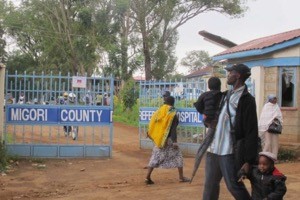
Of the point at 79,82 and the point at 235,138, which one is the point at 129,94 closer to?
the point at 79,82

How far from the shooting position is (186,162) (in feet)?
33.9

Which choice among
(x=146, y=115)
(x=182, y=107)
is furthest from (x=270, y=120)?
(x=146, y=115)

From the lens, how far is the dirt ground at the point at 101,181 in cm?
672

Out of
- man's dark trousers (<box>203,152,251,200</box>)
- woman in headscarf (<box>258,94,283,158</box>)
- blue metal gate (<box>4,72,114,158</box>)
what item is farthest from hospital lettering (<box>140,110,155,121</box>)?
man's dark trousers (<box>203,152,251,200</box>)

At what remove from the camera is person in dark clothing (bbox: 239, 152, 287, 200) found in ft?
13.6

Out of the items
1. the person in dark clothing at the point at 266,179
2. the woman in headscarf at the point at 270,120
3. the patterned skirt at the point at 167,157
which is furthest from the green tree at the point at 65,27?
the person in dark clothing at the point at 266,179

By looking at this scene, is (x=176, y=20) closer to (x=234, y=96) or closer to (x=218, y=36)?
(x=218, y=36)

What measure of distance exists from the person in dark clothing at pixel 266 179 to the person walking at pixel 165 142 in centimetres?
341

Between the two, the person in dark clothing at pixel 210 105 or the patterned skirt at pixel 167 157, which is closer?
the person in dark clothing at pixel 210 105

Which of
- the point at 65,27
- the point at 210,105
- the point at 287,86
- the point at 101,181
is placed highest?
the point at 65,27

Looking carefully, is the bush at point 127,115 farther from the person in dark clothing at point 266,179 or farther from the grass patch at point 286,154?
the person in dark clothing at point 266,179

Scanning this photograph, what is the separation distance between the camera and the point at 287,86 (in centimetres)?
1066

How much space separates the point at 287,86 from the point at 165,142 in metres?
4.33

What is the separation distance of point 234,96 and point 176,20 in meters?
26.7
